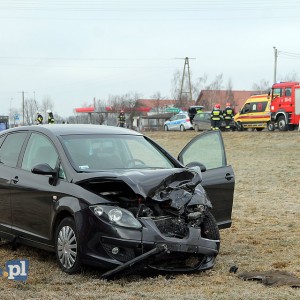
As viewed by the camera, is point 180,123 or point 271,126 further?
point 180,123

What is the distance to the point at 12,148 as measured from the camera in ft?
25.2

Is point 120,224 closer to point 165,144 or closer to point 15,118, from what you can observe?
point 165,144

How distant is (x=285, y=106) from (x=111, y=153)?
26.7 m

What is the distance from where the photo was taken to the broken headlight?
19.3 feet

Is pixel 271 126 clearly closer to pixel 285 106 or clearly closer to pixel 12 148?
pixel 285 106

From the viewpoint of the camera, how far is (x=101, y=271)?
6.25 m

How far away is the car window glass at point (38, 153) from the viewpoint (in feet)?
22.7

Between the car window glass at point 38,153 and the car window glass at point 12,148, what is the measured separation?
7.7 inches

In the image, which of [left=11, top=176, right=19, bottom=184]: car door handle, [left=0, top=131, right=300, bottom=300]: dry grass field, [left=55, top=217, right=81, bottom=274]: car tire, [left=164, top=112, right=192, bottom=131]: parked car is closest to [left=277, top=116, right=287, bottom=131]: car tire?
[left=164, top=112, right=192, bottom=131]: parked car

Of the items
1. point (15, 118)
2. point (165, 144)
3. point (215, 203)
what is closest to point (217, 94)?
point (15, 118)

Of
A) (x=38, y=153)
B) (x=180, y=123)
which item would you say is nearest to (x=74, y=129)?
(x=38, y=153)

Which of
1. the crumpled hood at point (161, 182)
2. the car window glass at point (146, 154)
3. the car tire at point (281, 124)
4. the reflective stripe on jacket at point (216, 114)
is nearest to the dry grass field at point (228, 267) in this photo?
the crumpled hood at point (161, 182)

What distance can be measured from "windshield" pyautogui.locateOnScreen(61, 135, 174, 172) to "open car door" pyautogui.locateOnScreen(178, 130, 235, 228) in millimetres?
470

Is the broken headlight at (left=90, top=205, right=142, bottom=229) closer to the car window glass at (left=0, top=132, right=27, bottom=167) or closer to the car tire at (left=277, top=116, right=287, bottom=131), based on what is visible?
the car window glass at (left=0, top=132, right=27, bottom=167)
